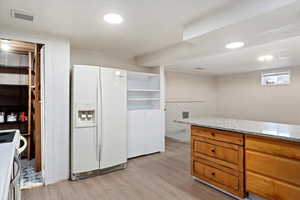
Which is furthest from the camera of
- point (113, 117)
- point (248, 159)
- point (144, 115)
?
point (144, 115)

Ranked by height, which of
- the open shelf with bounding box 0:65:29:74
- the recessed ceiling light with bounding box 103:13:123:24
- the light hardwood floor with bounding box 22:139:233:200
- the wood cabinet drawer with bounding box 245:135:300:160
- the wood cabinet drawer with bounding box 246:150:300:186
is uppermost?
the recessed ceiling light with bounding box 103:13:123:24

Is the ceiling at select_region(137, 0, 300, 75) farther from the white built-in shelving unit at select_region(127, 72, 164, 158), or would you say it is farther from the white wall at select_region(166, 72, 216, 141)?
the white wall at select_region(166, 72, 216, 141)

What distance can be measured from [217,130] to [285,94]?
178 inches

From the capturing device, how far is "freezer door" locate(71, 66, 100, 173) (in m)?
2.90

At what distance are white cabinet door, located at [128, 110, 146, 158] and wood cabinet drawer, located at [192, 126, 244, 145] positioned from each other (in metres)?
1.43

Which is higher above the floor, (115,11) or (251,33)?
(115,11)

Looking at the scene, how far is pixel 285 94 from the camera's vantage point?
5.62 meters

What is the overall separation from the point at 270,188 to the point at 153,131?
252 cm

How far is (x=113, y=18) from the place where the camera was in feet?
7.27

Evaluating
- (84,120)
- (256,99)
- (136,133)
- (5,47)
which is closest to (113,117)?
(84,120)

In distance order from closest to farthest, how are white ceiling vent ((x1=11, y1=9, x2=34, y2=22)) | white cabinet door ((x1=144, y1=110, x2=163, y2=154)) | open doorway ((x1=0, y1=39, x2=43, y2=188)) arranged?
1. white ceiling vent ((x1=11, y1=9, x2=34, y2=22))
2. open doorway ((x1=0, y1=39, x2=43, y2=188))
3. white cabinet door ((x1=144, y1=110, x2=163, y2=154))

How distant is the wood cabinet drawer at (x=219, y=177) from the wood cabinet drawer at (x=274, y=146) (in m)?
0.41

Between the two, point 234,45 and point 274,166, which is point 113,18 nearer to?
point 234,45

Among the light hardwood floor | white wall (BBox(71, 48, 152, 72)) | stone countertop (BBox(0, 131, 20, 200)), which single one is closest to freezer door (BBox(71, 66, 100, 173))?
the light hardwood floor
